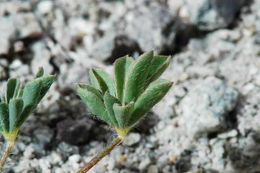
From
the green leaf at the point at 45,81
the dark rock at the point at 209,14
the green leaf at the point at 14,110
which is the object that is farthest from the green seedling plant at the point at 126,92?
the dark rock at the point at 209,14

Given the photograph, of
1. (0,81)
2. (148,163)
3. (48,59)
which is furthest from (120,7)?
(148,163)

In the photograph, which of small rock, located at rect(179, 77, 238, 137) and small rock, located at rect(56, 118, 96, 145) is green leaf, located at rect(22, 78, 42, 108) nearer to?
small rock, located at rect(56, 118, 96, 145)

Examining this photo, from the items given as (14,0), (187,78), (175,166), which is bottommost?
(175,166)

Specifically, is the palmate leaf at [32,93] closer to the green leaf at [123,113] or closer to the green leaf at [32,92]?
Result: the green leaf at [32,92]

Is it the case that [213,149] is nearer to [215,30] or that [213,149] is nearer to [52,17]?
[215,30]

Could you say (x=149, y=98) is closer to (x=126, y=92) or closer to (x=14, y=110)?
(x=126, y=92)

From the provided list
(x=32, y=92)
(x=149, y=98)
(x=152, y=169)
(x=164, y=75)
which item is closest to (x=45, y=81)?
(x=32, y=92)

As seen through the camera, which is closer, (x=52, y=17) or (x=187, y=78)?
(x=187, y=78)

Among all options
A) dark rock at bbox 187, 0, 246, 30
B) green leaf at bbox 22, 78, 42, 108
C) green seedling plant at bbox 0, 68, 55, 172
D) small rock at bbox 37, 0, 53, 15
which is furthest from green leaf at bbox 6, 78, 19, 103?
dark rock at bbox 187, 0, 246, 30
